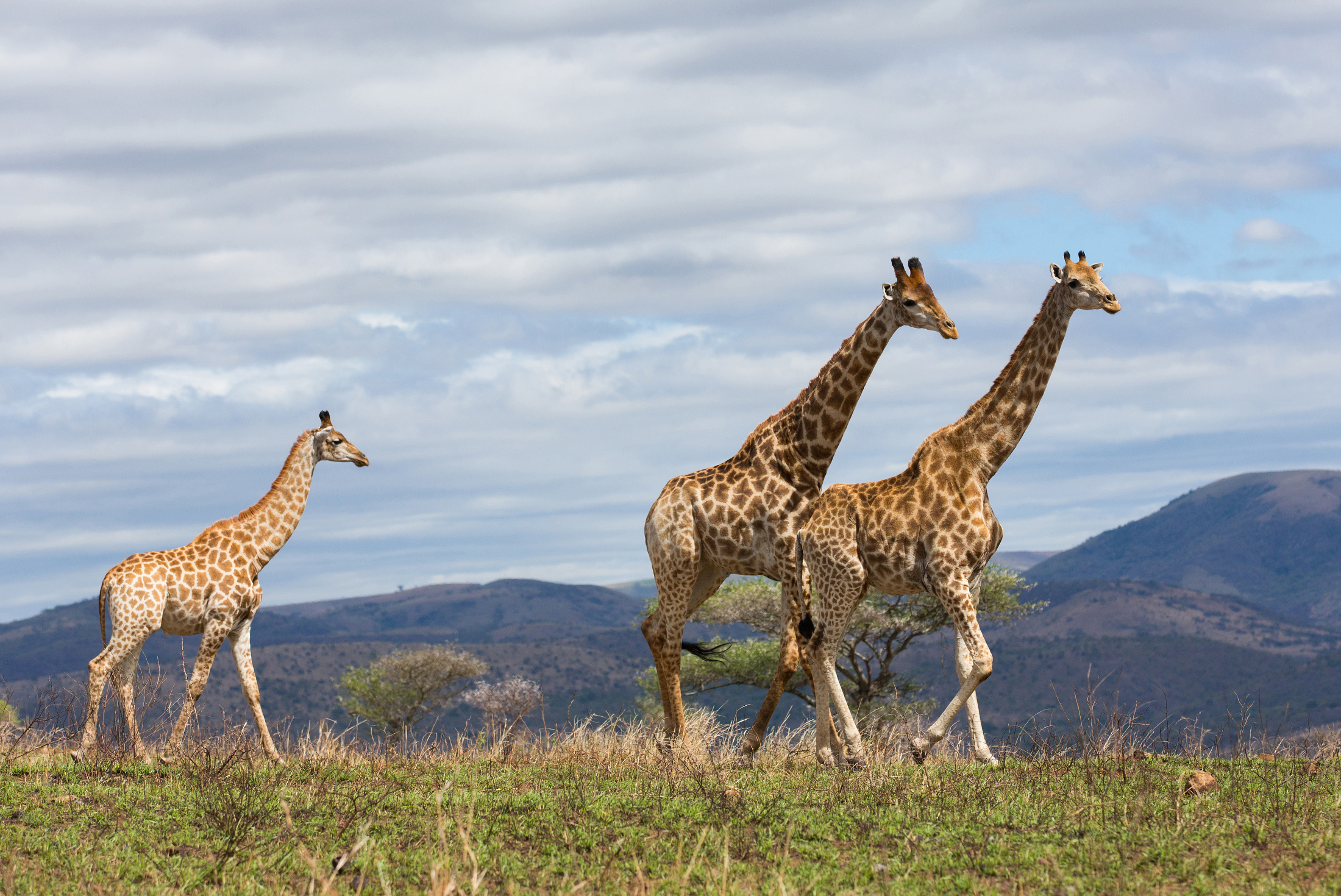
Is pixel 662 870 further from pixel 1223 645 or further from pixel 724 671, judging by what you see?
pixel 1223 645

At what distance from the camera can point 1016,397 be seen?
12.3 metres

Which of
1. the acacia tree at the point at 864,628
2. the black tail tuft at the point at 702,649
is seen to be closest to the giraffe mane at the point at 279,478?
the black tail tuft at the point at 702,649

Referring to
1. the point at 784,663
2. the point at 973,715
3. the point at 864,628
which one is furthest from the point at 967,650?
the point at 864,628

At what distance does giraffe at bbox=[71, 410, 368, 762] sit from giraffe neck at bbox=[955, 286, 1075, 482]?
8.15 meters

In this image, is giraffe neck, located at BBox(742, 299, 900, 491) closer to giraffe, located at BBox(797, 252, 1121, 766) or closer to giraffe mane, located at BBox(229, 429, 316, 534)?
giraffe, located at BBox(797, 252, 1121, 766)

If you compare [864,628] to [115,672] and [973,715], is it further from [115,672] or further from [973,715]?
[115,672]

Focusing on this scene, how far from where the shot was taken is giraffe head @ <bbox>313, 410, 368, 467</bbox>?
16.0 metres

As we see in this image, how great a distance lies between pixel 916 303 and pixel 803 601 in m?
3.24

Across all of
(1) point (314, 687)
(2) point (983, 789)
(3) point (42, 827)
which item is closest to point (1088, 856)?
(2) point (983, 789)

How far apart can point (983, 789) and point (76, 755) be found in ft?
29.1

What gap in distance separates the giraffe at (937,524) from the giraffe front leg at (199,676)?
6.42 meters

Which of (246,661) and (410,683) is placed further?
(410,683)

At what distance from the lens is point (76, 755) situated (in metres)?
12.3

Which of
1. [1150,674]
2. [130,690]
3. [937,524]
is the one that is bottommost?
[1150,674]
